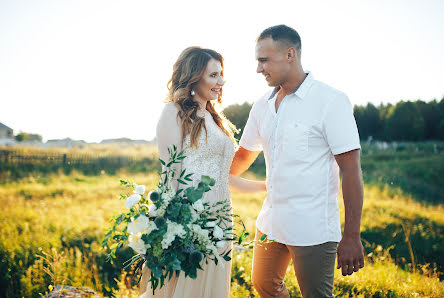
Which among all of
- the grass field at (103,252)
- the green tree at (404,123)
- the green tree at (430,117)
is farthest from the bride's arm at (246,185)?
the green tree at (430,117)

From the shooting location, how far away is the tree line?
1000 inches

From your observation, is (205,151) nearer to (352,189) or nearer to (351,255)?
(352,189)

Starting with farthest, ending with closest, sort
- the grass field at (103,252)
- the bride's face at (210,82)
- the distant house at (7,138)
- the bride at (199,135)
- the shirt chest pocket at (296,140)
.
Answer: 1. the distant house at (7,138)
2. the grass field at (103,252)
3. the bride's face at (210,82)
4. the bride at (199,135)
5. the shirt chest pocket at (296,140)

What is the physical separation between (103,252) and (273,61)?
5172 millimetres

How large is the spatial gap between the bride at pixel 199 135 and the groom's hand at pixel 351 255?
0.89 m

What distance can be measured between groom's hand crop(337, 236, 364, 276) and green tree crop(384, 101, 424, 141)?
87.6 feet

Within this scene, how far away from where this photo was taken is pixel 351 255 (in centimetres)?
231

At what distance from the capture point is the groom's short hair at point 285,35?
2600 millimetres

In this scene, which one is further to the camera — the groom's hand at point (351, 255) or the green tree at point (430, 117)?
the green tree at point (430, 117)

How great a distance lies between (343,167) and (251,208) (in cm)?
760

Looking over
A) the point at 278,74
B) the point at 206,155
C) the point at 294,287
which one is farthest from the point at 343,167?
the point at 294,287

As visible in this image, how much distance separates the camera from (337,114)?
2.33 meters

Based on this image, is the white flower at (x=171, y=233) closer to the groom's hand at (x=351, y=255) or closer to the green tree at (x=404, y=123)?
the groom's hand at (x=351, y=255)

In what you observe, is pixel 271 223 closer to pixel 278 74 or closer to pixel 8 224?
pixel 278 74
